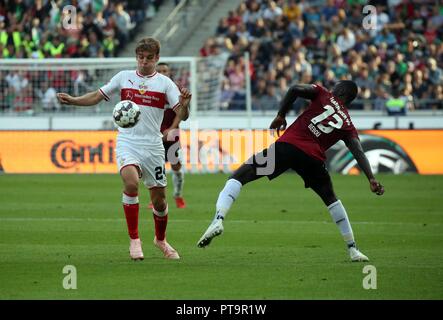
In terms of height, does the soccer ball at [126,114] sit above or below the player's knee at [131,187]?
above

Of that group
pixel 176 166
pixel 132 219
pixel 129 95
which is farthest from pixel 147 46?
pixel 176 166

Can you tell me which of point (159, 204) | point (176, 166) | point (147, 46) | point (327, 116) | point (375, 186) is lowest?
point (159, 204)

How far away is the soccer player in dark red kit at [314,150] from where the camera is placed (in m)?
11.6

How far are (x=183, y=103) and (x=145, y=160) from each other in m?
0.78

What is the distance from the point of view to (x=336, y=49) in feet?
107

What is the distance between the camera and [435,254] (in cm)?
1257

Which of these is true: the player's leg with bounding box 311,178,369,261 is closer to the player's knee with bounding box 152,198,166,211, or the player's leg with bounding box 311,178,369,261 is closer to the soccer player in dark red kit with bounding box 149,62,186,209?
the player's knee with bounding box 152,198,166,211

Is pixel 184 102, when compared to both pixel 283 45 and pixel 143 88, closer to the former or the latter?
pixel 143 88

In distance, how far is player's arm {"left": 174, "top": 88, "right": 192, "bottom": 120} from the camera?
11755mm

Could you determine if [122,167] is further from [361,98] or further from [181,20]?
[181,20]

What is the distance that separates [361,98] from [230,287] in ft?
73.3

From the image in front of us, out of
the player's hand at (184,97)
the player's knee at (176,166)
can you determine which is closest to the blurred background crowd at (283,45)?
the player's knee at (176,166)

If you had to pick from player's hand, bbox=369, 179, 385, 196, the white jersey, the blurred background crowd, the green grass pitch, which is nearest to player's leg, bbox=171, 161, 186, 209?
the green grass pitch

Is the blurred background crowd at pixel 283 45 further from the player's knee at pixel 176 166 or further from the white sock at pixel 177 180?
the player's knee at pixel 176 166
